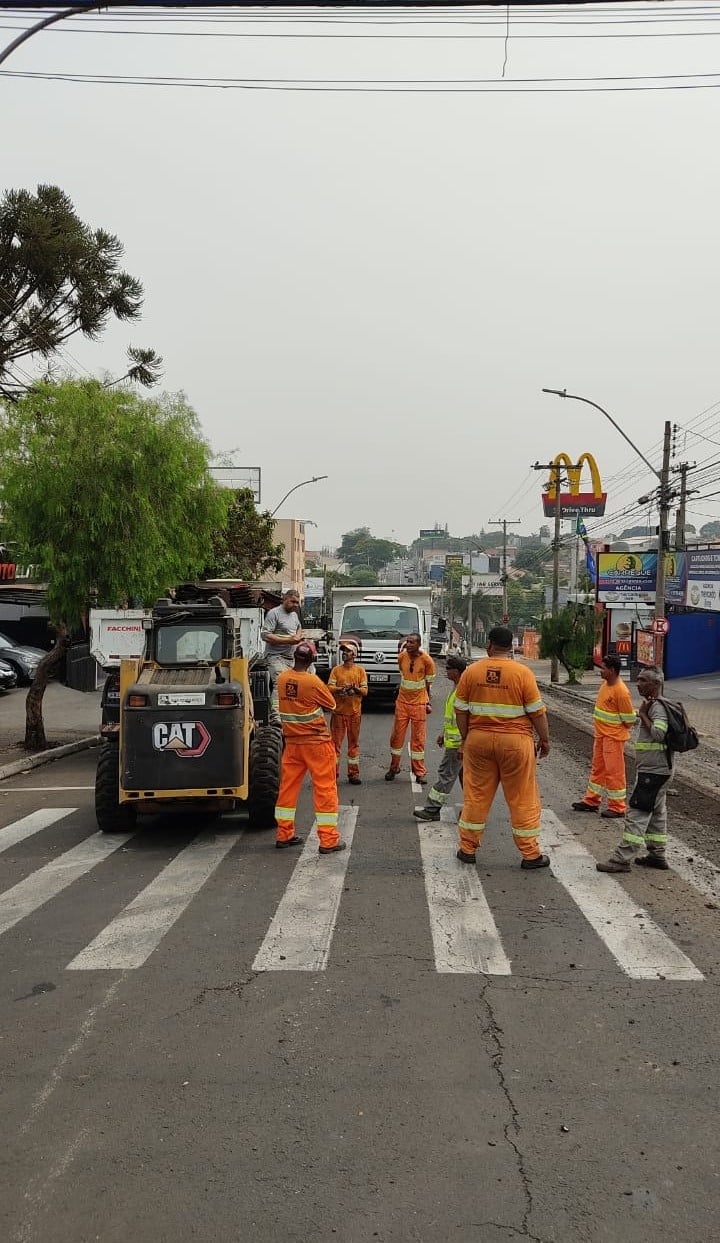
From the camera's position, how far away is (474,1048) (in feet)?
16.0

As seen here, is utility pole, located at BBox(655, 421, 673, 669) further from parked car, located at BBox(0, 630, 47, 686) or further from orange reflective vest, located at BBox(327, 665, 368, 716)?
parked car, located at BBox(0, 630, 47, 686)

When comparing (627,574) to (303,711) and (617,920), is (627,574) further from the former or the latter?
(617,920)

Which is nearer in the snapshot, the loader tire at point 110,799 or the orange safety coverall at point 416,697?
the loader tire at point 110,799

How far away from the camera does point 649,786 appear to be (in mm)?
8047

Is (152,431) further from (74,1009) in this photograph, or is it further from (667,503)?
(667,503)

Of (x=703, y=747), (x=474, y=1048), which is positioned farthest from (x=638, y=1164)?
(x=703, y=747)

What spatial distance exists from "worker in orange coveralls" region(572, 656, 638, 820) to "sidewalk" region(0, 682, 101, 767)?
30.6 feet

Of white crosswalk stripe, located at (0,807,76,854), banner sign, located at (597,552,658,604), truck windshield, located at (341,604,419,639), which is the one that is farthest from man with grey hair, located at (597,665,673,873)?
banner sign, located at (597,552,658,604)

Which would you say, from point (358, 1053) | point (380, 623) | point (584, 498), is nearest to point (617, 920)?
point (358, 1053)

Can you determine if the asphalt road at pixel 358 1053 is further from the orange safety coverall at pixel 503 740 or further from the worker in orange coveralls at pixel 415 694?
the worker in orange coveralls at pixel 415 694

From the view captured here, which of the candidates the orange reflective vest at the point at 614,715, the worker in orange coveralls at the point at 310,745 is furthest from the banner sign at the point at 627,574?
the worker in orange coveralls at the point at 310,745

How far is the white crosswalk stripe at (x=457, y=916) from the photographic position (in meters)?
6.04

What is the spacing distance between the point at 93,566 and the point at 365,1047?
40.4 ft

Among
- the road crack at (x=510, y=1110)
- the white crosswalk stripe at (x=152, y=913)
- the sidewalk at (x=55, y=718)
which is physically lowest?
the sidewalk at (x=55, y=718)
